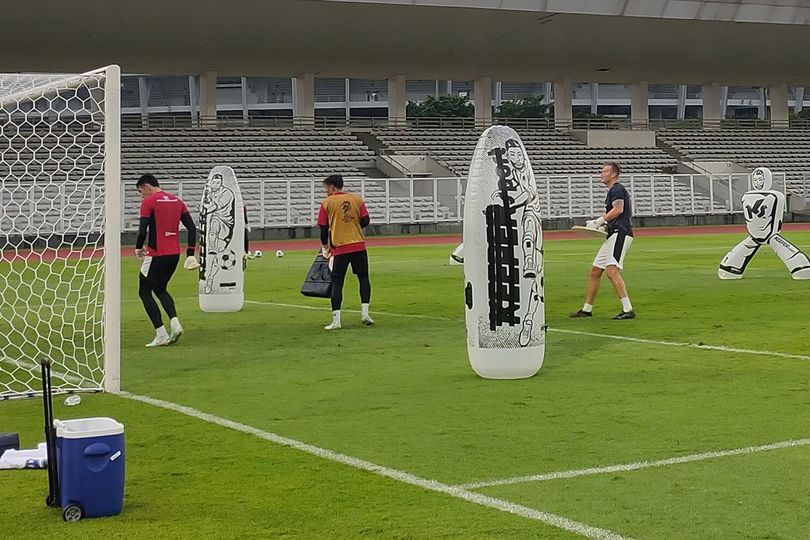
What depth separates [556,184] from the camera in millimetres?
45406

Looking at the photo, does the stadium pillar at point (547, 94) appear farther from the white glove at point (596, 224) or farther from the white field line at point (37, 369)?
the white field line at point (37, 369)

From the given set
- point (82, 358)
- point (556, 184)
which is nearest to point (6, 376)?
point (82, 358)

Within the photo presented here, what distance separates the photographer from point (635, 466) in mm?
6965

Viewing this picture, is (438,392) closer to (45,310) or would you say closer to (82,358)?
(82,358)

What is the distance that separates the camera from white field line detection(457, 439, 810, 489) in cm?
666

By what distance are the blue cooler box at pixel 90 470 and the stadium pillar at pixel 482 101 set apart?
51854mm

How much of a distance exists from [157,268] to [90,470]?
7506mm

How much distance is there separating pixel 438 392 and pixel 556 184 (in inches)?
1428

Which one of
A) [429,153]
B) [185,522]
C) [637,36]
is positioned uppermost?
[637,36]

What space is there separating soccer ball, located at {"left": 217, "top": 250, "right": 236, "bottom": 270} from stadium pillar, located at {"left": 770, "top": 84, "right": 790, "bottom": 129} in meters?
52.3

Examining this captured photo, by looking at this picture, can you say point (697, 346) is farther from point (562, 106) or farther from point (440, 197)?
point (562, 106)

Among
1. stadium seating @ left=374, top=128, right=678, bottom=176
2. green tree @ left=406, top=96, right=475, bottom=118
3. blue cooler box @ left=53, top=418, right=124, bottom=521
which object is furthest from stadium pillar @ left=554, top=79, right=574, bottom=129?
blue cooler box @ left=53, top=418, right=124, bottom=521

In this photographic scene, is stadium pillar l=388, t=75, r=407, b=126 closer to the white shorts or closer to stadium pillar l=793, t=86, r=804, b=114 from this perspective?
the white shorts

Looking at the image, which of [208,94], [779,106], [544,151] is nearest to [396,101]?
[544,151]
